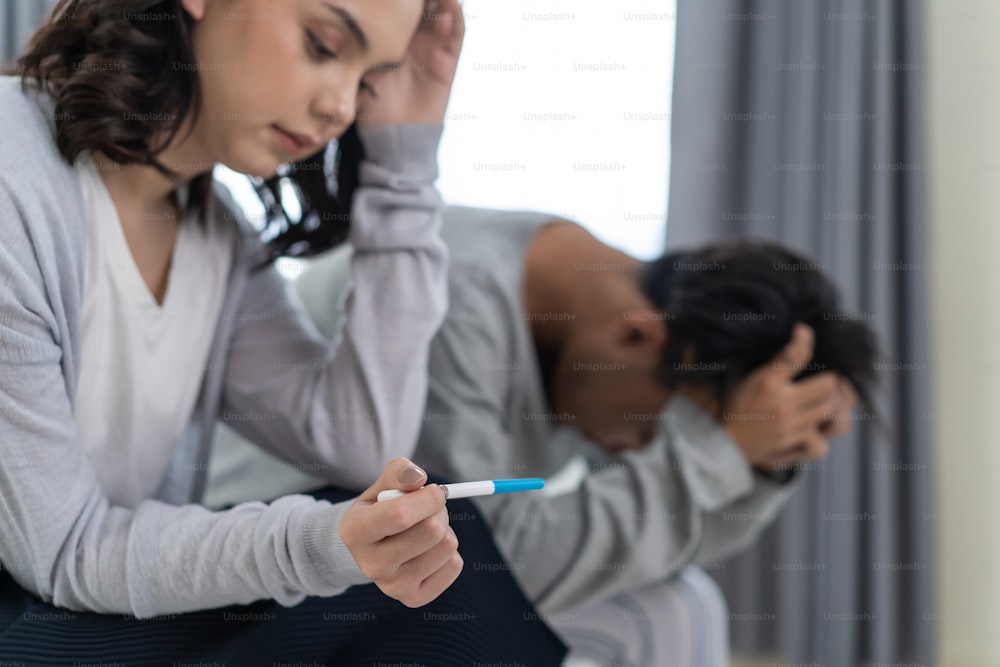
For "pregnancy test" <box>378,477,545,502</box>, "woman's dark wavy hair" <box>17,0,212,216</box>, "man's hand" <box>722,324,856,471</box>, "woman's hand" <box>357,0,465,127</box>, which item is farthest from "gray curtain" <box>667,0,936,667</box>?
"pregnancy test" <box>378,477,545,502</box>

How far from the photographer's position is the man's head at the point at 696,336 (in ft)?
4.25

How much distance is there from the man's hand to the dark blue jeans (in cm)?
54

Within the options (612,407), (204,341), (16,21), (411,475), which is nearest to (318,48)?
(204,341)

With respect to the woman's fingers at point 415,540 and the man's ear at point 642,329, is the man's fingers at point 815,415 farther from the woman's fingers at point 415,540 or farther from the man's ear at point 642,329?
the woman's fingers at point 415,540

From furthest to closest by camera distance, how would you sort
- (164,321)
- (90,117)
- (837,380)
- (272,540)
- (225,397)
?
1. (837,380)
2. (225,397)
3. (164,321)
4. (90,117)
5. (272,540)

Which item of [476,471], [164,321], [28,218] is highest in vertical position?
[28,218]

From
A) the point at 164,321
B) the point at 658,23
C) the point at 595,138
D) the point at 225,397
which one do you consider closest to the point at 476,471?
the point at 225,397

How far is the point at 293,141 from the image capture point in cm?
95

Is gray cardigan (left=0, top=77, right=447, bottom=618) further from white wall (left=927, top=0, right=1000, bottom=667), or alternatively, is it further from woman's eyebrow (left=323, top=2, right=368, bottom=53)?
white wall (left=927, top=0, right=1000, bottom=667)

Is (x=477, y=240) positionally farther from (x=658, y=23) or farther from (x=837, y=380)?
(x=658, y=23)

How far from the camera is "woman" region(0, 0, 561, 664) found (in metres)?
0.75

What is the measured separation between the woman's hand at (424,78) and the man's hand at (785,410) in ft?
1.84

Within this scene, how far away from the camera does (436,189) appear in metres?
1.10

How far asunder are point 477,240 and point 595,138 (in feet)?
1.67
